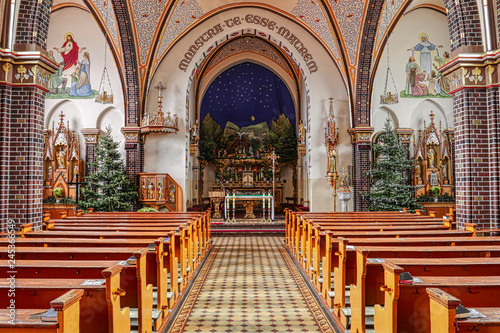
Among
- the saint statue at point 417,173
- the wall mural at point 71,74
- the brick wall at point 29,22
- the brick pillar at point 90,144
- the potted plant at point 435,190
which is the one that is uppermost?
the wall mural at point 71,74

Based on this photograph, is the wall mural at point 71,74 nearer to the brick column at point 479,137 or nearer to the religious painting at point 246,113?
the religious painting at point 246,113

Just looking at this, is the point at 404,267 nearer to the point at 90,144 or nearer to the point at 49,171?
the point at 90,144

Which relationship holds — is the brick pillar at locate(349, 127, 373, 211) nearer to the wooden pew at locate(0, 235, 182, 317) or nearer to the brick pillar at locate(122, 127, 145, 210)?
the brick pillar at locate(122, 127, 145, 210)

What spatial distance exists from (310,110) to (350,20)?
380cm

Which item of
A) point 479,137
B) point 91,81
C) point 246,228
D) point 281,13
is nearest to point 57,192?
point 91,81

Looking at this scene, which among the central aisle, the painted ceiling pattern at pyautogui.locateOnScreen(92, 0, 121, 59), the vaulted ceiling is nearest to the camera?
the central aisle

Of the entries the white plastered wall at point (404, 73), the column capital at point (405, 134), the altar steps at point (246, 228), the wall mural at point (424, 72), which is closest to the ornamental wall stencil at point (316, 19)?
the white plastered wall at point (404, 73)

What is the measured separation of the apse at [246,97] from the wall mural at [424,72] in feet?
22.2

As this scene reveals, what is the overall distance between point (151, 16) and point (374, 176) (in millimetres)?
10633

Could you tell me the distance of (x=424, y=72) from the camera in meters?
17.7

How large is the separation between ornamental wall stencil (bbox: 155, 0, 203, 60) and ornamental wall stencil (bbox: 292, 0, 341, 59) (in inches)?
157

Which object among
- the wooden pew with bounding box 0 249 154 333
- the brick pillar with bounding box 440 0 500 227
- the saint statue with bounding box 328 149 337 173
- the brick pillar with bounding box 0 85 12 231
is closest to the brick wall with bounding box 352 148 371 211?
the saint statue with bounding box 328 149 337 173

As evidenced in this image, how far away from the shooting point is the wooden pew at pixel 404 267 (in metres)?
3.87

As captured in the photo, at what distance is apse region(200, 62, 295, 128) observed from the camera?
74.4ft
